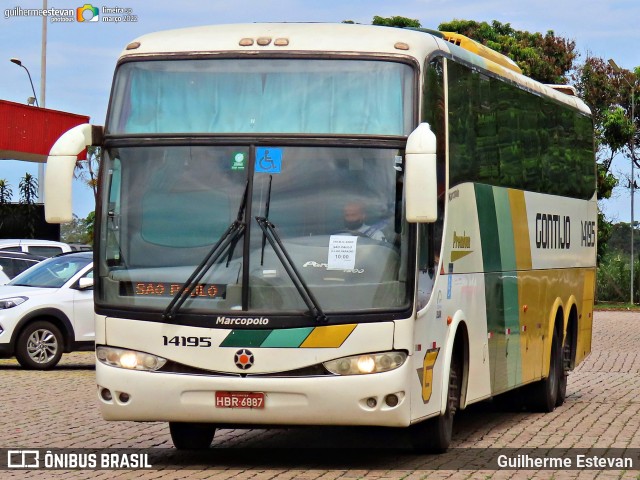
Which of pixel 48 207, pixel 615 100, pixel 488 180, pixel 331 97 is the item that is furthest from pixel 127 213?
pixel 615 100

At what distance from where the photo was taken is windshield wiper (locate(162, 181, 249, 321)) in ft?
34.2

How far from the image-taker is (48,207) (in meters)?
10.4

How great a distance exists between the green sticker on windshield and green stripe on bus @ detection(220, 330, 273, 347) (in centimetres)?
123

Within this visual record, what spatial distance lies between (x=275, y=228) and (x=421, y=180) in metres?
1.14

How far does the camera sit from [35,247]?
27.0m

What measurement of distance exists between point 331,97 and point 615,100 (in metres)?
50.1

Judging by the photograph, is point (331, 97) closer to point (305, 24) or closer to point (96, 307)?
point (305, 24)

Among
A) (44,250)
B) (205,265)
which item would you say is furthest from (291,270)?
(44,250)

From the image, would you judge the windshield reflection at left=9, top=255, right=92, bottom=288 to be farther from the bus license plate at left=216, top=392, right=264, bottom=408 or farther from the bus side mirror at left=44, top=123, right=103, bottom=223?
the bus license plate at left=216, top=392, right=264, bottom=408

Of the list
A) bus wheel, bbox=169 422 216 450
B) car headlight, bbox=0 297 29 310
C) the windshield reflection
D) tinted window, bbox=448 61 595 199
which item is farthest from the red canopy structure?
bus wheel, bbox=169 422 216 450

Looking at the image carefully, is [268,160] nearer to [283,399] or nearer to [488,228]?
[283,399]

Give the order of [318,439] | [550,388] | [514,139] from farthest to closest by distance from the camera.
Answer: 1. [550,388]
2. [514,139]
3. [318,439]

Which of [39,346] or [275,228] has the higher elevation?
[275,228]

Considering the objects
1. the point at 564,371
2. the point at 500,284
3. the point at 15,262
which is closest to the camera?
the point at 500,284
